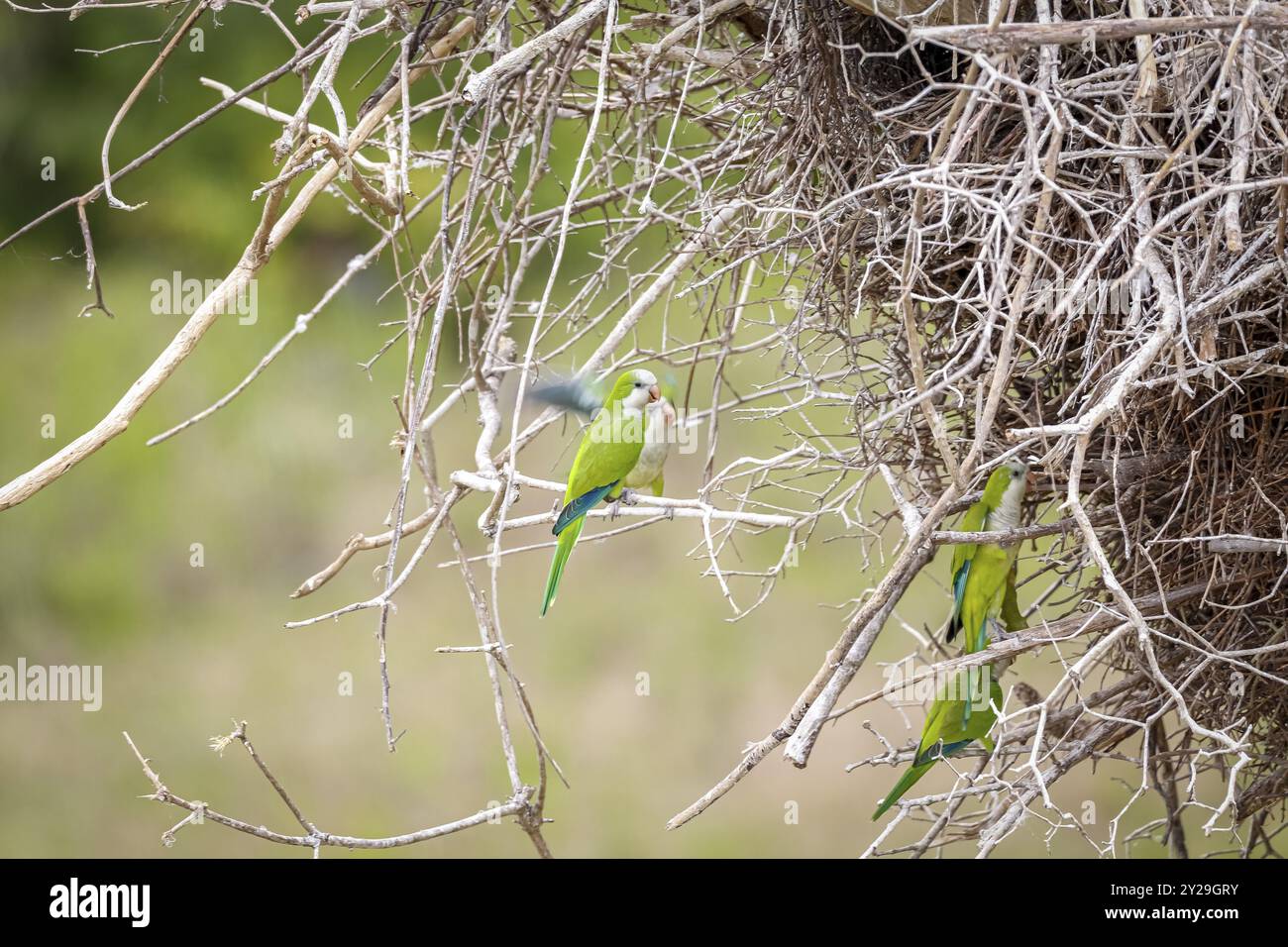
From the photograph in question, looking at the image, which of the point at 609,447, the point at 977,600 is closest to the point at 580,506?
the point at 609,447

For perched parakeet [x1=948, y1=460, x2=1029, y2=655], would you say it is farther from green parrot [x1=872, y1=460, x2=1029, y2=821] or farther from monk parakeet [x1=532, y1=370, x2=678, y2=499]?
monk parakeet [x1=532, y1=370, x2=678, y2=499]

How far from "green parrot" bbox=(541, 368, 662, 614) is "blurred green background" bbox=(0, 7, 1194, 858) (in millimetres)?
1728

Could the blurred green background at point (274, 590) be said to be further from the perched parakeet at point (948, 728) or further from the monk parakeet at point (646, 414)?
the perched parakeet at point (948, 728)

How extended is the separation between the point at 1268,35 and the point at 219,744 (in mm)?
937

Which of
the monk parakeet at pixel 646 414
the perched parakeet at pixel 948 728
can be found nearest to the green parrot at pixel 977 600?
the perched parakeet at pixel 948 728

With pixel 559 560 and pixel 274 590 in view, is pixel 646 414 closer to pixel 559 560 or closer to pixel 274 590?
pixel 559 560

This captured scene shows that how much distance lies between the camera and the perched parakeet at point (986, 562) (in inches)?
42.8

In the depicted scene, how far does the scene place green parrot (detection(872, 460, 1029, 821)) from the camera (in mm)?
1089

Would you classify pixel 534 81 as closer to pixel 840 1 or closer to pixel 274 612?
pixel 840 1

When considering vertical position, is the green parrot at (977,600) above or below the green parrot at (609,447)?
below

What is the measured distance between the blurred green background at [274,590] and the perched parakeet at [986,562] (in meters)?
1.99

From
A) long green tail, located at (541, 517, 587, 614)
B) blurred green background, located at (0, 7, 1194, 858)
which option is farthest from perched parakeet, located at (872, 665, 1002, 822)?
blurred green background, located at (0, 7, 1194, 858)

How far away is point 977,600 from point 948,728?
0.13 metres

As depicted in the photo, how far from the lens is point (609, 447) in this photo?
1.42 metres
